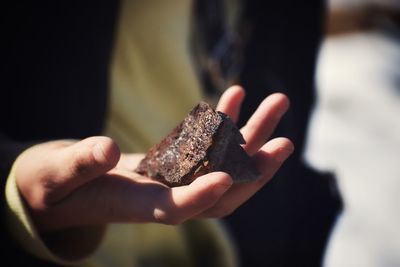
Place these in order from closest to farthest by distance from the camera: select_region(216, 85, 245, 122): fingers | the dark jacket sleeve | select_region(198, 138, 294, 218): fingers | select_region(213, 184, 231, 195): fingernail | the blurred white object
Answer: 1. select_region(213, 184, 231, 195): fingernail
2. select_region(198, 138, 294, 218): fingers
3. select_region(216, 85, 245, 122): fingers
4. the dark jacket sleeve
5. the blurred white object

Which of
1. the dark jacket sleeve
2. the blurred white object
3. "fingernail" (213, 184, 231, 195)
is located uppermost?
"fingernail" (213, 184, 231, 195)

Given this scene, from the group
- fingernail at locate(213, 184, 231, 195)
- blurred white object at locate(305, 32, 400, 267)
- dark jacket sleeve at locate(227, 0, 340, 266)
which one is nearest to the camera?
fingernail at locate(213, 184, 231, 195)

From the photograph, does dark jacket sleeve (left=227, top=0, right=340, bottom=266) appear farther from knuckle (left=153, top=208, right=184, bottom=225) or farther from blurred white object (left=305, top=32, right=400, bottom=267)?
knuckle (left=153, top=208, right=184, bottom=225)

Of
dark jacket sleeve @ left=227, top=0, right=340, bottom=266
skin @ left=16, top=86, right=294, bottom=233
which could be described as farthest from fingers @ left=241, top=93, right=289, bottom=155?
dark jacket sleeve @ left=227, top=0, right=340, bottom=266

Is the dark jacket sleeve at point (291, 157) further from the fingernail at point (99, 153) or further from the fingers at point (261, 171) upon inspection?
the fingernail at point (99, 153)

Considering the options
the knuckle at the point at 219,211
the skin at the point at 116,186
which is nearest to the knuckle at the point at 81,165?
the skin at the point at 116,186

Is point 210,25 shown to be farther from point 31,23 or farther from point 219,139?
point 219,139

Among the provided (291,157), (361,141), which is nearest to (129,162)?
(291,157)
